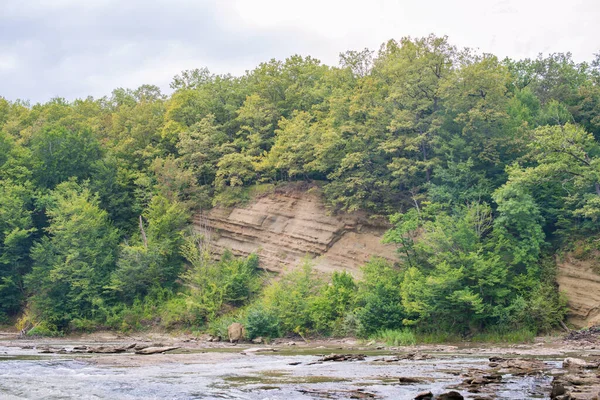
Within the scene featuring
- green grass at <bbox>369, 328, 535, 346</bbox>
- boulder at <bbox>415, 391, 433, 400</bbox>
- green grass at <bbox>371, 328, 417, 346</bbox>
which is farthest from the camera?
green grass at <bbox>371, 328, 417, 346</bbox>

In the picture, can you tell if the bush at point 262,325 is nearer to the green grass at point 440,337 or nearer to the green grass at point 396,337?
the green grass at point 440,337

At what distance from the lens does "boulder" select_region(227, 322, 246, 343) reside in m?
44.1

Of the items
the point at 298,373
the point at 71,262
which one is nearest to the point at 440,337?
the point at 298,373

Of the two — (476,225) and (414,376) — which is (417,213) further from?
(414,376)

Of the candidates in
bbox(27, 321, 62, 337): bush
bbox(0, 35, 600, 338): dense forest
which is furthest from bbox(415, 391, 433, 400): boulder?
bbox(27, 321, 62, 337): bush

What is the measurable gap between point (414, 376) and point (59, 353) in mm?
20918

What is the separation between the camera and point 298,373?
2377 centimetres

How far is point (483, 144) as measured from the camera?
151 ft

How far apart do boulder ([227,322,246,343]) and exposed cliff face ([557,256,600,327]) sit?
Answer: 68.9 ft

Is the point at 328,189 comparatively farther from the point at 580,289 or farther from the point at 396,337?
the point at 580,289

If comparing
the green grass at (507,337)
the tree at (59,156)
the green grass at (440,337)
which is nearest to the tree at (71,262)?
the tree at (59,156)

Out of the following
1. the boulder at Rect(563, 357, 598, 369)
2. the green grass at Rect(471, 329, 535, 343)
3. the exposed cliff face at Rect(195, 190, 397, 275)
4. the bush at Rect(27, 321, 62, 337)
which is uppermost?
the exposed cliff face at Rect(195, 190, 397, 275)

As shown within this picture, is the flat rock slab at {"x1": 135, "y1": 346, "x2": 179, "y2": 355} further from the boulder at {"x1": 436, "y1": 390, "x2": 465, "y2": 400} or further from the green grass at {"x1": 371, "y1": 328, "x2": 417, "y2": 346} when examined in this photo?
the boulder at {"x1": 436, "y1": 390, "x2": 465, "y2": 400}

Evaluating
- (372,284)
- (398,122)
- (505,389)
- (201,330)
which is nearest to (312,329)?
(372,284)
